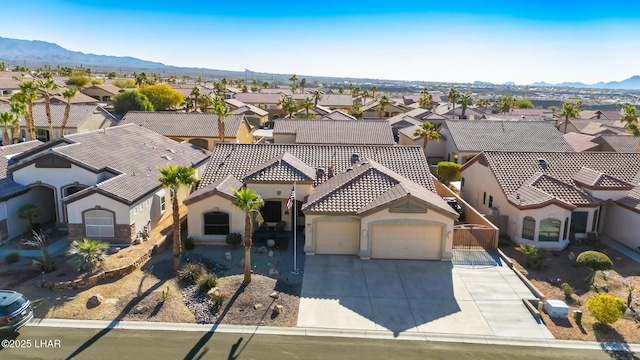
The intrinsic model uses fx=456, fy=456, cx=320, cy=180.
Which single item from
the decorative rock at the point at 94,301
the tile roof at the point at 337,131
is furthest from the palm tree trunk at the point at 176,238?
the tile roof at the point at 337,131

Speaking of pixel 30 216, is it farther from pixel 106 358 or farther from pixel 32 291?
pixel 106 358

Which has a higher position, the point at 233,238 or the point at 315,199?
the point at 315,199

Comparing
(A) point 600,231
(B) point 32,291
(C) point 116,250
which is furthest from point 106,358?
(A) point 600,231

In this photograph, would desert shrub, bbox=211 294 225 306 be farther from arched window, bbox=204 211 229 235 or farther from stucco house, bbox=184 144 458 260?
arched window, bbox=204 211 229 235

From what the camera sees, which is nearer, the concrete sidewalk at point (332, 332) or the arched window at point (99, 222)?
the concrete sidewalk at point (332, 332)

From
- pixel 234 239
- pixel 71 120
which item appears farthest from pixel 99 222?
pixel 71 120

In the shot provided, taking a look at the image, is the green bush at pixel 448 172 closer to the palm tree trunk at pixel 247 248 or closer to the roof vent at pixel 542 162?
the roof vent at pixel 542 162

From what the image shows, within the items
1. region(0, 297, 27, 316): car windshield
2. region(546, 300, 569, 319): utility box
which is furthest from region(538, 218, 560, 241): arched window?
region(0, 297, 27, 316): car windshield
